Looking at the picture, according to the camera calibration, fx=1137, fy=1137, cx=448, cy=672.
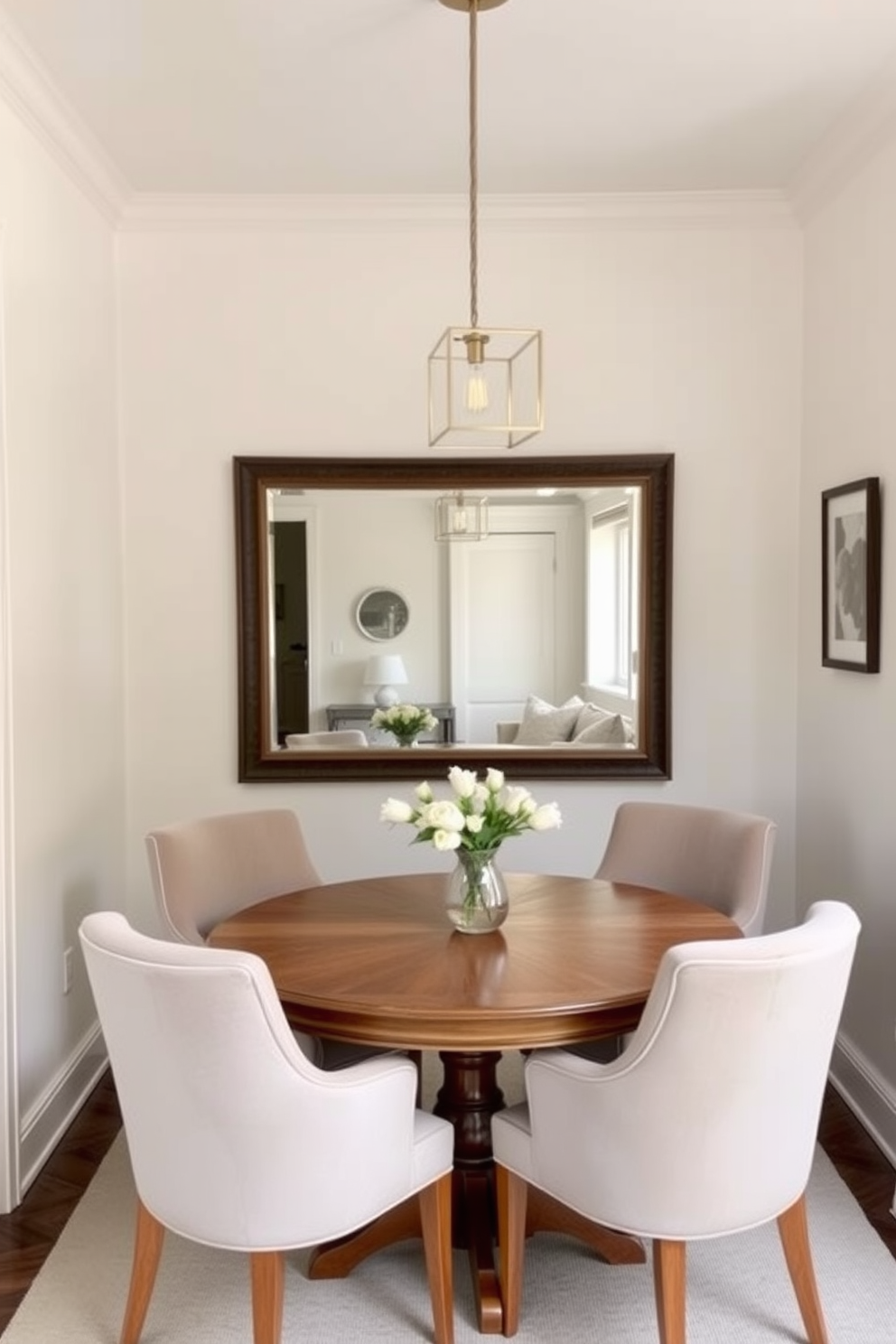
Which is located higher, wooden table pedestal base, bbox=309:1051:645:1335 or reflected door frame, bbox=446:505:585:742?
reflected door frame, bbox=446:505:585:742

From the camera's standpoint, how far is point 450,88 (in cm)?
301

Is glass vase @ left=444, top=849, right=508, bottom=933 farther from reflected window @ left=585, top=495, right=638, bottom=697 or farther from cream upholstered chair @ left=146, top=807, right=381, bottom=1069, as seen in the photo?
reflected window @ left=585, top=495, right=638, bottom=697

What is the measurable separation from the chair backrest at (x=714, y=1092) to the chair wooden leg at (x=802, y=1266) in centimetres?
10

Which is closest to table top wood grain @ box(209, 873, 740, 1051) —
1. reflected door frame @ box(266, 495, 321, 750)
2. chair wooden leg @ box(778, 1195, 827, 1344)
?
chair wooden leg @ box(778, 1195, 827, 1344)

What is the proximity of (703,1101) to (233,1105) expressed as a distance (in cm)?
80

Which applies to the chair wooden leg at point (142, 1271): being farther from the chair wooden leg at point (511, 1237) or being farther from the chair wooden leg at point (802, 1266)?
the chair wooden leg at point (802, 1266)

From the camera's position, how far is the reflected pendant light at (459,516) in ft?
12.9

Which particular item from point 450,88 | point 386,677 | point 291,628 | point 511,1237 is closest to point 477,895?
point 511,1237

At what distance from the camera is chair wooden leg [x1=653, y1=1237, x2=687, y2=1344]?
2.00 meters

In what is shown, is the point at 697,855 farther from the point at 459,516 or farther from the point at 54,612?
the point at 54,612

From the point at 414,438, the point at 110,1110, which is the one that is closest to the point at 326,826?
the point at 110,1110

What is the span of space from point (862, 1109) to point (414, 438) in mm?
2517

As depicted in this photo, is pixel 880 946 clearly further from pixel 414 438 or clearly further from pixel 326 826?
pixel 414 438

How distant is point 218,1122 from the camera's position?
6.39 ft
